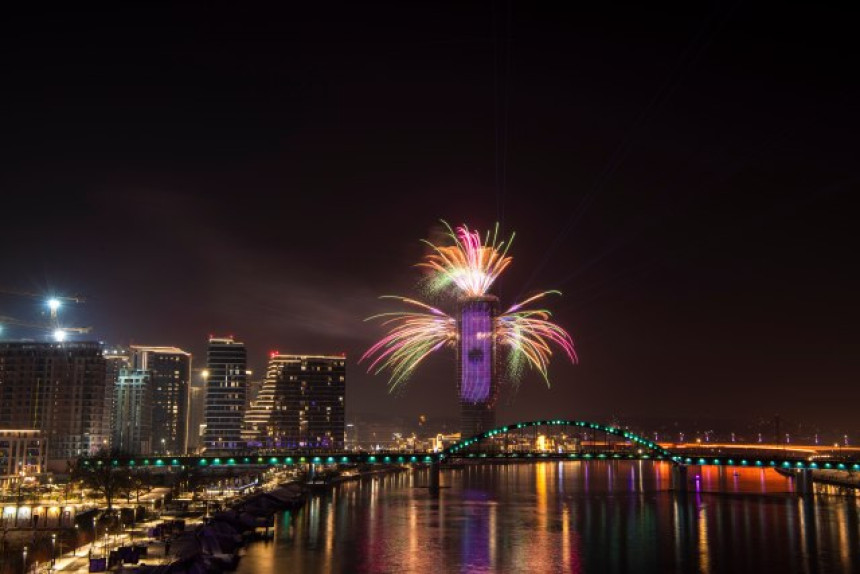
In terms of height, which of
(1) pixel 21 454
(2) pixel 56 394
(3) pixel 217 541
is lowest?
(3) pixel 217 541

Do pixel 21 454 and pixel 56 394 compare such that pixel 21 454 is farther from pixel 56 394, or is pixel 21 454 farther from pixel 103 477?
pixel 103 477

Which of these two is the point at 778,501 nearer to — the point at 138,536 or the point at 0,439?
the point at 138,536

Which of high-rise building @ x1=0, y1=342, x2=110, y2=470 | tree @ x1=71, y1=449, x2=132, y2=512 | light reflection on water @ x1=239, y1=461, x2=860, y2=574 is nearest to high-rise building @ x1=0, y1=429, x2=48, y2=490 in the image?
tree @ x1=71, y1=449, x2=132, y2=512

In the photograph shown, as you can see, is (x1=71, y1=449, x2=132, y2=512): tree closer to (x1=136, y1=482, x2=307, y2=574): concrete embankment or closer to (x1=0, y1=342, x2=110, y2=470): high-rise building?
(x1=136, y1=482, x2=307, y2=574): concrete embankment

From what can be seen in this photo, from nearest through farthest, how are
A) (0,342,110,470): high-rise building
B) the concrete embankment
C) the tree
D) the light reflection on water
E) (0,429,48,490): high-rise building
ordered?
1. the concrete embankment
2. the light reflection on water
3. the tree
4. (0,429,48,490): high-rise building
5. (0,342,110,470): high-rise building

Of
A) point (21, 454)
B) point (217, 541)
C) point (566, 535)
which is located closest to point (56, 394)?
point (21, 454)

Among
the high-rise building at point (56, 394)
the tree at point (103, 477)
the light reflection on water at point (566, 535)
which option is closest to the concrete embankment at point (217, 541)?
the light reflection on water at point (566, 535)
